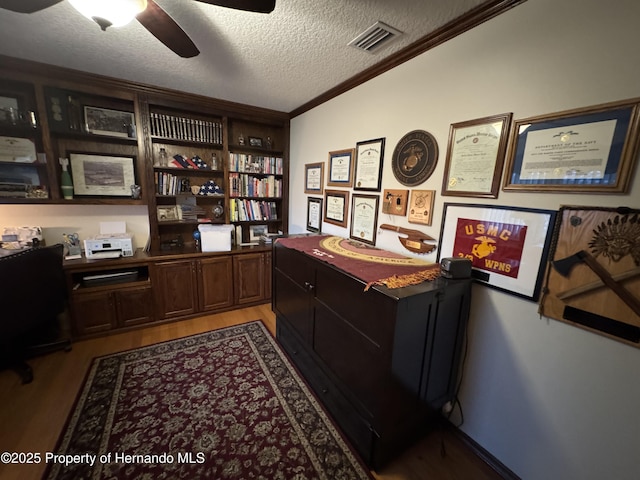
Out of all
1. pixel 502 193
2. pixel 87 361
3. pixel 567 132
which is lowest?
pixel 87 361

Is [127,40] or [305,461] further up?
[127,40]

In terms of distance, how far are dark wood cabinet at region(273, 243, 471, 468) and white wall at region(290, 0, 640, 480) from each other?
22 cm

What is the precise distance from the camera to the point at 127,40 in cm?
160

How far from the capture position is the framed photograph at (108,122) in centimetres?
229

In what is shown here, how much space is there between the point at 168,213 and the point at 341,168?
1.98m

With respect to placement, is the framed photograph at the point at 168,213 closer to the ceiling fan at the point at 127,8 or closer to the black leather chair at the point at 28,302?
the black leather chair at the point at 28,302

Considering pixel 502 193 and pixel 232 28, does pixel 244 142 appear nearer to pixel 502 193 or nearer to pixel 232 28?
pixel 232 28

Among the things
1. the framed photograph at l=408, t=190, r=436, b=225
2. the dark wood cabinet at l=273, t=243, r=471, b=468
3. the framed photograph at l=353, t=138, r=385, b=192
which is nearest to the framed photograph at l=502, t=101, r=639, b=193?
the framed photograph at l=408, t=190, r=436, b=225

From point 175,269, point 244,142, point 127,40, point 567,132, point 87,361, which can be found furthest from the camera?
point 244,142

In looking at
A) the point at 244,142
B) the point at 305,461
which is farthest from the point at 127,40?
the point at 305,461

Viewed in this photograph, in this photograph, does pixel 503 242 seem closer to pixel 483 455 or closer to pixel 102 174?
pixel 483 455

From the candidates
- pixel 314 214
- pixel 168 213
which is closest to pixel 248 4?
pixel 314 214

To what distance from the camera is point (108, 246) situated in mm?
2293

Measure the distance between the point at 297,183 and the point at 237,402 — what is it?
2.26m
